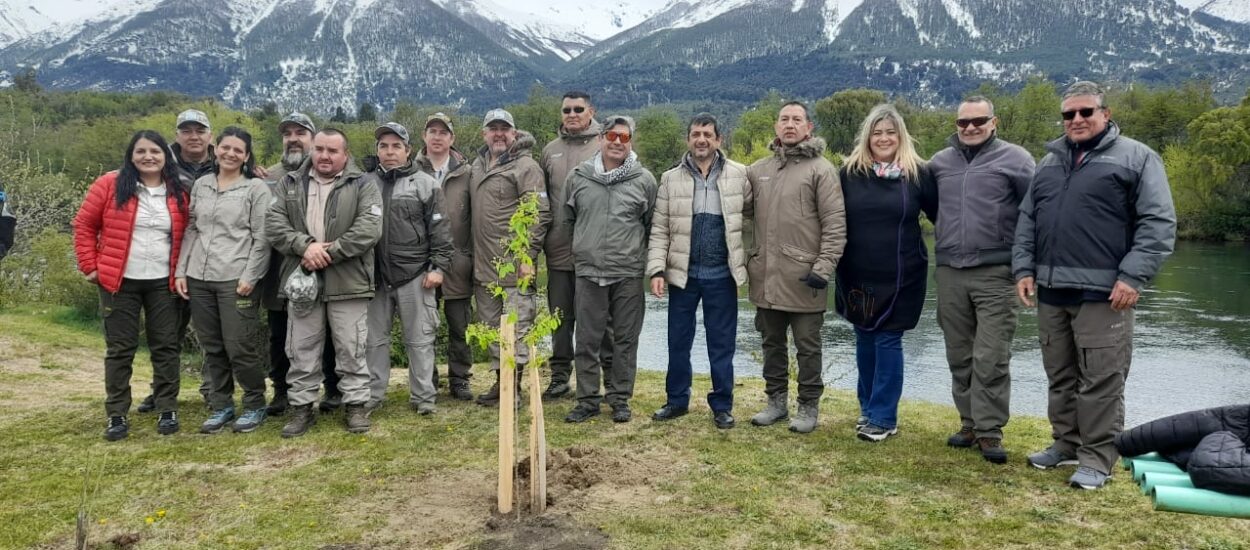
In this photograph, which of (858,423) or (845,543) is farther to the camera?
(858,423)

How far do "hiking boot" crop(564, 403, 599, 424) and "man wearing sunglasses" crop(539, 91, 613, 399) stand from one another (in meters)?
0.59

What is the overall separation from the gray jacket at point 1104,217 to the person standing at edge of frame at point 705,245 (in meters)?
2.07

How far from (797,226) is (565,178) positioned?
6.90 ft

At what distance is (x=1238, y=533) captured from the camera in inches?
156

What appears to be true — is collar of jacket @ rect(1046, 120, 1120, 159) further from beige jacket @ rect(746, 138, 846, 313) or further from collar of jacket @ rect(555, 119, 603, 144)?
collar of jacket @ rect(555, 119, 603, 144)

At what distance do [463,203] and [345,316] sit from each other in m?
1.39

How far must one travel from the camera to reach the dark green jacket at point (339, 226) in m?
5.77

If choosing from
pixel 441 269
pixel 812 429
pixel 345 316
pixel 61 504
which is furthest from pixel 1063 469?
pixel 61 504

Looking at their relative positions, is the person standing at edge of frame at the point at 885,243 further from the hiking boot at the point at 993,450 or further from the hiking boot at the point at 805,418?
the hiking boot at the point at 993,450

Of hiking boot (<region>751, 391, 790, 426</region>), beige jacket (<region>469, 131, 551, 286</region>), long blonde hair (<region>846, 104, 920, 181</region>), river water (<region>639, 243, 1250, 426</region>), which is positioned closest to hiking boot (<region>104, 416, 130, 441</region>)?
beige jacket (<region>469, 131, 551, 286</region>)

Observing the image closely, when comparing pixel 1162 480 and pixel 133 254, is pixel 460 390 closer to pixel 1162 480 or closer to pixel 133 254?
pixel 133 254

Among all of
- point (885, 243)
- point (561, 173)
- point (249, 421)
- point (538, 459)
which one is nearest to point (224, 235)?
point (249, 421)

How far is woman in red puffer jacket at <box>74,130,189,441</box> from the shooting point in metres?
5.70

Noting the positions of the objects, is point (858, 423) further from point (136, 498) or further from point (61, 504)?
point (61, 504)
